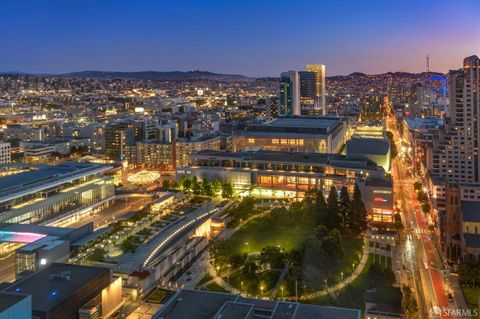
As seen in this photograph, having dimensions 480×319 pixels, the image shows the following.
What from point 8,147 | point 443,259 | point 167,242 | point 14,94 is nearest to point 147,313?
point 167,242

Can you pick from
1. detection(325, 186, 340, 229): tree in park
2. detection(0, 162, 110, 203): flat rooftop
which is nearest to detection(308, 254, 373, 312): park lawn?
detection(325, 186, 340, 229): tree in park

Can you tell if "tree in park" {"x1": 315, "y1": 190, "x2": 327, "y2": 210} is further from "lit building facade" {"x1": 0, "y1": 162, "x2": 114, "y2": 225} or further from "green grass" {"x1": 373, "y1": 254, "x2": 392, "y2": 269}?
"lit building facade" {"x1": 0, "y1": 162, "x2": 114, "y2": 225}

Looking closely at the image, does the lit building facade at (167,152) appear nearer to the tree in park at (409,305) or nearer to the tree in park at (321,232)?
the tree in park at (321,232)

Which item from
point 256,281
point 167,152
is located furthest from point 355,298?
point 167,152

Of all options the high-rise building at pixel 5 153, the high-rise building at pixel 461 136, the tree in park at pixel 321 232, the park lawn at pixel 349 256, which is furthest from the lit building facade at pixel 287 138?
the tree in park at pixel 321 232

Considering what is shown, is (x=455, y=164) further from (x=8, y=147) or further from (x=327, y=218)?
(x=8, y=147)

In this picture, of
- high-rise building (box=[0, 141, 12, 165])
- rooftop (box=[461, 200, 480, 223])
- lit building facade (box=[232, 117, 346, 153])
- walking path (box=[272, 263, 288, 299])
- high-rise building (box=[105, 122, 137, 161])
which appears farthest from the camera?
high-rise building (box=[105, 122, 137, 161])

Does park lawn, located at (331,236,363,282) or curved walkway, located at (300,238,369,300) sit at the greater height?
park lawn, located at (331,236,363,282)
